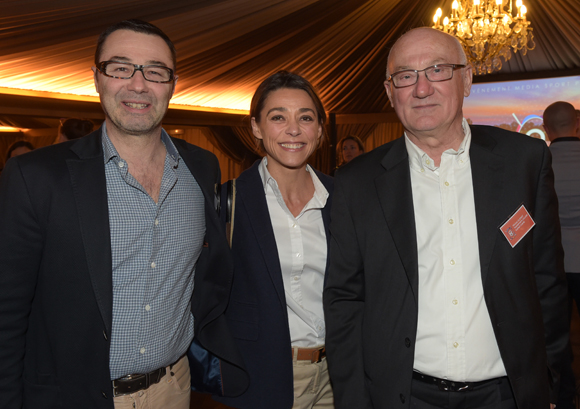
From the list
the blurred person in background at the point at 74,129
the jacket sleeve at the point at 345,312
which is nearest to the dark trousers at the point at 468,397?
the jacket sleeve at the point at 345,312

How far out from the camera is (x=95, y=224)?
142 centimetres

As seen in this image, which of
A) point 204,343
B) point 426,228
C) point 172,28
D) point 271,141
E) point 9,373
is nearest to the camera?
point 9,373

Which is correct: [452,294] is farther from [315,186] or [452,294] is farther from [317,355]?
[315,186]

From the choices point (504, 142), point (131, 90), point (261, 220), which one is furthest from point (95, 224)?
point (504, 142)

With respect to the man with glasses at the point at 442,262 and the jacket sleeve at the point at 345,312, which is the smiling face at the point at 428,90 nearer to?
the man with glasses at the point at 442,262

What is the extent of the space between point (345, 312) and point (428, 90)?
2.69ft

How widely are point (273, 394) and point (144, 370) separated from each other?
20.5 inches

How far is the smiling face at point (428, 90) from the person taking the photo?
→ 1.53 metres

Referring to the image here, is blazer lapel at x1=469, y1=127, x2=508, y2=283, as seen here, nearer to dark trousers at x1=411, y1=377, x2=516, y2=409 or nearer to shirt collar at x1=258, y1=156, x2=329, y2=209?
dark trousers at x1=411, y1=377, x2=516, y2=409

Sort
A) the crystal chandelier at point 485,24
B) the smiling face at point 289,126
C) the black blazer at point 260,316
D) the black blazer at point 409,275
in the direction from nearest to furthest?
the black blazer at point 409,275, the black blazer at point 260,316, the smiling face at point 289,126, the crystal chandelier at point 485,24

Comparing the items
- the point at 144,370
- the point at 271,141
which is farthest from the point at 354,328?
the point at 271,141

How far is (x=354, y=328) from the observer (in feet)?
5.10

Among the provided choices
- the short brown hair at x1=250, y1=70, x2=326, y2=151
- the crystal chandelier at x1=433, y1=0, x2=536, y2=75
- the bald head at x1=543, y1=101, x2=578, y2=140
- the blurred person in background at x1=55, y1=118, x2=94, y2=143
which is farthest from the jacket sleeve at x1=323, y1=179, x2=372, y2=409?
the crystal chandelier at x1=433, y1=0, x2=536, y2=75

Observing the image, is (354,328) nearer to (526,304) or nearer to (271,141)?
(526,304)
